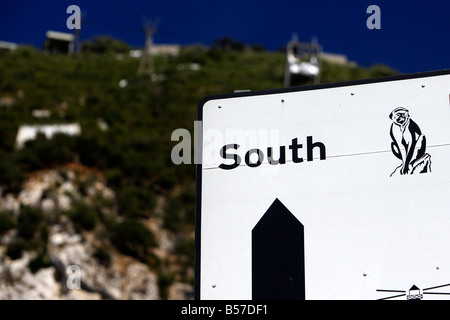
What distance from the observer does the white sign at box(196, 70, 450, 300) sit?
6.36 feet

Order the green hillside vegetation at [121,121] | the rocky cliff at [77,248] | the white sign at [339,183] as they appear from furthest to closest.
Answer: the green hillside vegetation at [121,121] → the rocky cliff at [77,248] → the white sign at [339,183]

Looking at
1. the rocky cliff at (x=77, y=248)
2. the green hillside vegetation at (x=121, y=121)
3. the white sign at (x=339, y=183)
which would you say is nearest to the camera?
the white sign at (x=339, y=183)

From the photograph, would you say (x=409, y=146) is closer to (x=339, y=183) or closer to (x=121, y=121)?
(x=339, y=183)

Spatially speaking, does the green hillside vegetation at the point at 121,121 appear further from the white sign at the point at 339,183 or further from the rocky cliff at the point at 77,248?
the white sign at the point at 339,183

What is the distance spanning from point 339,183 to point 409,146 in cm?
24

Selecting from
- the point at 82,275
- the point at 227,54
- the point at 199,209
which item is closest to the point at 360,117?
the point at 199,209

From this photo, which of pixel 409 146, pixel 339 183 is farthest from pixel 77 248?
pixel 409 146

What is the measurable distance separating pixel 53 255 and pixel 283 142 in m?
13.3

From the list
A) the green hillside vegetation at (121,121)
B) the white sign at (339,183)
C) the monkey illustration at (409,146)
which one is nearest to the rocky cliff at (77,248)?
the green hillside vegetation at (121,121)

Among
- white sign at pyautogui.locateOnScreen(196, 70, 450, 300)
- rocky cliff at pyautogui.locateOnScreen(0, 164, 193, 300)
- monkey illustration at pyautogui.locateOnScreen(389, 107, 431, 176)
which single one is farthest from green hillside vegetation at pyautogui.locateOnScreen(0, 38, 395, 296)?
monkey illustration at pyautogui.locateOnScreen(389, 107, 431, 176)

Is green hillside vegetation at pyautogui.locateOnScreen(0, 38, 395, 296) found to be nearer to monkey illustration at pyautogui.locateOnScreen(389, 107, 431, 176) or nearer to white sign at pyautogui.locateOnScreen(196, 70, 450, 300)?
white sign at pyautogui.locateOnScreen(196, 70, 450, 300)

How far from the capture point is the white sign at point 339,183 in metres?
1.94

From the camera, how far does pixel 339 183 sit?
6.87 ft

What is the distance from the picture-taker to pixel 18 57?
39.0 metres
